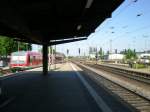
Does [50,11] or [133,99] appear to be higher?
[50,11]

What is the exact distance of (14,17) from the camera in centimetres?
1781

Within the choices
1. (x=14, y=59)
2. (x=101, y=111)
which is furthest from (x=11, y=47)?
(x=101, y=111)

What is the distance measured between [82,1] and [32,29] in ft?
38.0

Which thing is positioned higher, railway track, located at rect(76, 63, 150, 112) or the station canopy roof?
the station canopy roof

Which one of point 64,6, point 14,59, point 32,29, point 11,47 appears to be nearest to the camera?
point 64,6

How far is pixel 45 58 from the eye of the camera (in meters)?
39.6

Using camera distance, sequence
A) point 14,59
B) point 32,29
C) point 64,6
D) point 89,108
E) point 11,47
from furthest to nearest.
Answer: point 11,47 < point 14,59 < point 32,29 < point 64,6 < point 89,108

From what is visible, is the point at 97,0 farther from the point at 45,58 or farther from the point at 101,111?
the point at 45,58

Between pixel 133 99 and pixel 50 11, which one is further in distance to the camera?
pixel 50 11

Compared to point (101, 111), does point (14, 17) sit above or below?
above

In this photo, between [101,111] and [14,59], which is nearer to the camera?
[101,111]

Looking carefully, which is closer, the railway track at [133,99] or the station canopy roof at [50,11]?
the railway track at [133,99]

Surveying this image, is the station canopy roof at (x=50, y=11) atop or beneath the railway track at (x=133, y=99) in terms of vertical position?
atop

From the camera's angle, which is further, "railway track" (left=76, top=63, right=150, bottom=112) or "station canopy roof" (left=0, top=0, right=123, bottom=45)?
"station canopy roof" (left=0, top=0, right=123, bottom=45)
